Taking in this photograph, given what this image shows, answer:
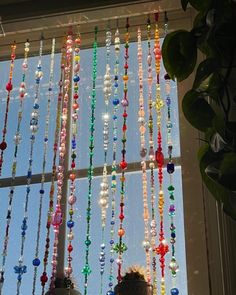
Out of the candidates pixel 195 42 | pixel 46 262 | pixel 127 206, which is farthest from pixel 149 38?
pixel 195 42

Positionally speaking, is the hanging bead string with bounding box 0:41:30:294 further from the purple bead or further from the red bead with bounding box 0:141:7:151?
the purple bead

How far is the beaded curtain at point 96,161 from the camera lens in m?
1.66

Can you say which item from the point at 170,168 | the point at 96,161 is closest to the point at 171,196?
the point at 170,168

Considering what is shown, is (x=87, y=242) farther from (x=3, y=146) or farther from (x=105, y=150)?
(x=3, y=146)

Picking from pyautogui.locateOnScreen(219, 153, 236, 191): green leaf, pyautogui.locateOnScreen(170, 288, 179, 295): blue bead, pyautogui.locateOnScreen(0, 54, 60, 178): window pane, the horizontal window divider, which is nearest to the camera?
pyautogui.locateOnScreen(219, 153, 236, 191): green leaf

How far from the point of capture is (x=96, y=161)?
1.86m

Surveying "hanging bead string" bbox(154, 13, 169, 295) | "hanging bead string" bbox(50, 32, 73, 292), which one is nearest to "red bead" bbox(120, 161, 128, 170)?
"hanging bead string" bbox(154, 13, 169, 295)

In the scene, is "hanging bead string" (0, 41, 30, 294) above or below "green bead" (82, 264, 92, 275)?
above

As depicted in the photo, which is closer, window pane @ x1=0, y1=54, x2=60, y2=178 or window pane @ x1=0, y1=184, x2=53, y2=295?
window pane @ x1=0, y1=184, x2=53, y2=295

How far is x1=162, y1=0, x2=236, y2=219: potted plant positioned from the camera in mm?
912

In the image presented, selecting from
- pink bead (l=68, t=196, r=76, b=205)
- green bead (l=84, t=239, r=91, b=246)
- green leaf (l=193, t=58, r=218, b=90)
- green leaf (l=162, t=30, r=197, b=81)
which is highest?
pink bead (l=68, t=196, r=76, b=205)

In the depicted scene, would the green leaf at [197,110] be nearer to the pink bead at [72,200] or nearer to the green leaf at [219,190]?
the green leaf at [219,190]

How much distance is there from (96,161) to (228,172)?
1.04m

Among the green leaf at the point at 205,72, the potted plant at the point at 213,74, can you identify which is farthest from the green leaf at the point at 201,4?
the green leaf at the point at 205,72
